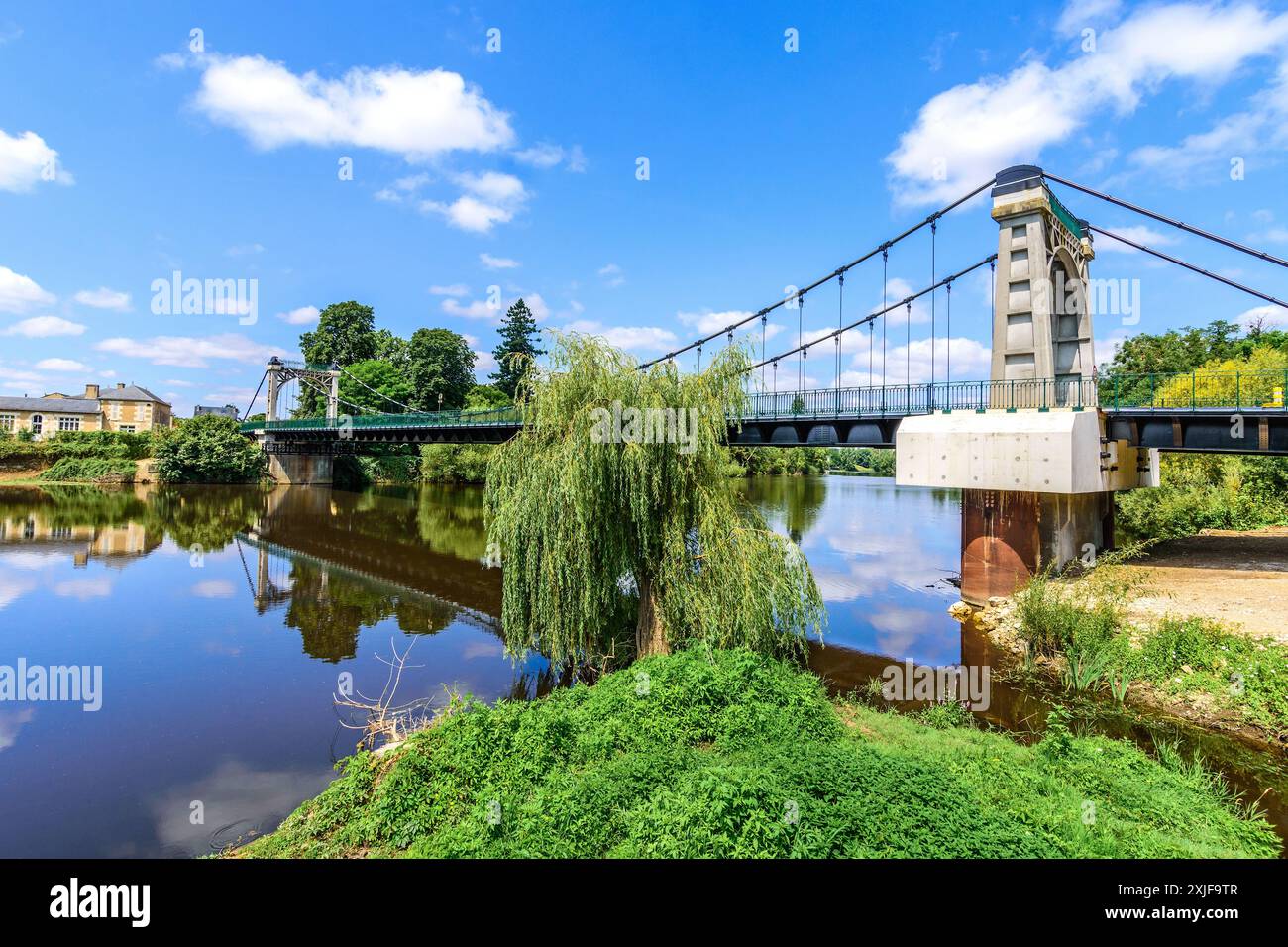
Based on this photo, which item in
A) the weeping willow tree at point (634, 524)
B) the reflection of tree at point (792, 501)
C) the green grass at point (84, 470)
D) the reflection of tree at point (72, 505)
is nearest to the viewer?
the weeping willow tree at point (634, 524)

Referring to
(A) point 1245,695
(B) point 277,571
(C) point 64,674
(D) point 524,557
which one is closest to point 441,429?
(B) point 277,571

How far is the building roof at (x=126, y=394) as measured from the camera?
77.9 m

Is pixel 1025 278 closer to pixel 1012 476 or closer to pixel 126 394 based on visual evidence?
pixel 1012 476

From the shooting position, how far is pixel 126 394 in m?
79.5

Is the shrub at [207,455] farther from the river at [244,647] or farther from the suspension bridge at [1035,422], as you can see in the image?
the suspension bridge at [1035,422]

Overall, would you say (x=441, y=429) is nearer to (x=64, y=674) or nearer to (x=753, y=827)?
(x=64, y=674)

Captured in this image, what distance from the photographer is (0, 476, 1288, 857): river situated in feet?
25.0

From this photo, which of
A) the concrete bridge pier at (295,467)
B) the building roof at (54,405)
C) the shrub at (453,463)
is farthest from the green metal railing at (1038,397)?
the building roof at (54,405)

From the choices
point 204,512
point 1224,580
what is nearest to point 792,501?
point 1224,580

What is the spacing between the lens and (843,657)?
1277cm

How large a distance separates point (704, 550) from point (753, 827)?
5.37 meters

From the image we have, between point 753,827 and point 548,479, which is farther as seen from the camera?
point 548,479

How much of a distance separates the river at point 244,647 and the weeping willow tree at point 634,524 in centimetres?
211
